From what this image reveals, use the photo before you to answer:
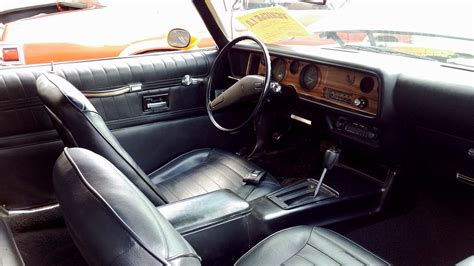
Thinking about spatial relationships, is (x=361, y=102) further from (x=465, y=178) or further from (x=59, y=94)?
(x=59, y=94)

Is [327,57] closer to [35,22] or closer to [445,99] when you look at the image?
[445,99]

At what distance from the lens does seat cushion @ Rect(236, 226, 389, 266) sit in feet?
4.23

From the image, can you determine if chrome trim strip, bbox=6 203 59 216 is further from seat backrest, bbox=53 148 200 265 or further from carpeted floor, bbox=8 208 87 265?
seat backrest, bbox=53 148 200 265

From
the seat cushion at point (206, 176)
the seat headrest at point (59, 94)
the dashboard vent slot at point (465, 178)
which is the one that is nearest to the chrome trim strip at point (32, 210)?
the seat cushion at point (206, 176)

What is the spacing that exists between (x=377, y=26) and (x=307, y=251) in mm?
1122

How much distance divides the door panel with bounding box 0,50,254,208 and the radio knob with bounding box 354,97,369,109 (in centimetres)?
95

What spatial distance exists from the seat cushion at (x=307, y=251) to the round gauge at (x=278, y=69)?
3.14 feet

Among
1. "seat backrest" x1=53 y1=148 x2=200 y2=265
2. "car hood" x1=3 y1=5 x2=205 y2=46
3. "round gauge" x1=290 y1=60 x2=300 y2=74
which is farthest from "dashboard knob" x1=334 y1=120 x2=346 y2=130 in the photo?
"car hood" x1=3 y1=5 x2=205 y2=46

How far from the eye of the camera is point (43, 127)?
1944 mm

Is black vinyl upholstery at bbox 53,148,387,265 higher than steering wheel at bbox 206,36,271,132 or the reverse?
higher

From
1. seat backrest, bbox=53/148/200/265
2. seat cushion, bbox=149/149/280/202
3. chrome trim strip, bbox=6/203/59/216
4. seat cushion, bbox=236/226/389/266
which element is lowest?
chrome trim strip, bbox=6/203/59/216

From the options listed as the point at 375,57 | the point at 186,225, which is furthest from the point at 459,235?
the point at 186,225

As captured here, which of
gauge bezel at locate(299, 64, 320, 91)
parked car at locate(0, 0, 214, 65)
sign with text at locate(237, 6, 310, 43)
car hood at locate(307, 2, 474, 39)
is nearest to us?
car hood at locate(307, 2, 474, 39)

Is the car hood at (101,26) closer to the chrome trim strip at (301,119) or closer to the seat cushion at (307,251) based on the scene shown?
the chrome trim strip at (301,119)
